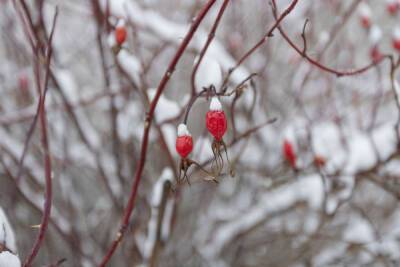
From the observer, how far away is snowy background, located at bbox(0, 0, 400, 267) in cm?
158

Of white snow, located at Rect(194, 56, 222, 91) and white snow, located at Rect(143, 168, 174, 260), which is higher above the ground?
white snow, located at Rect(194, 56, 222, 91)

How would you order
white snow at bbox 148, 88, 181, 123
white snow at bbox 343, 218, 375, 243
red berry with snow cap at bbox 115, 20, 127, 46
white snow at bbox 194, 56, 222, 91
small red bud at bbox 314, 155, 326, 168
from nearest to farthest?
white snow at bbox 194, 56, 222, 91
red berry with snow cap at bbox 115, 20, 127, 46
white snow at bbox 148, 88, 181, 123
small red bud at bbox 314, 155, 326, 168
white snow at bbox 343, 218, 375, 243

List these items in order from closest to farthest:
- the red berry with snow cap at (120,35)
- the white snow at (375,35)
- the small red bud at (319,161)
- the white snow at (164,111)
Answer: the red berry with snow cap at (120,35) < the white snow at (164,111) < the small red bud at (319,161) < the white snow at (375,35)

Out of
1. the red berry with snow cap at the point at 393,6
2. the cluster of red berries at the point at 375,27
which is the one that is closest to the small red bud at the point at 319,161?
the cluster of red berries at the point at 375,27

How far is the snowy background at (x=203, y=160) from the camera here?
5.18 ft

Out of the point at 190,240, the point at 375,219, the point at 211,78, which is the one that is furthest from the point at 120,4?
the point at 375,219

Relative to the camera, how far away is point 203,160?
1.56m

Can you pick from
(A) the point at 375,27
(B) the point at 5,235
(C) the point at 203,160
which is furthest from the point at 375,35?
(B) the point at 5,235

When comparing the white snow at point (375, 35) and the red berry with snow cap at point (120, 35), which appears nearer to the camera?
the red berry with snow cap at point (120, 35)

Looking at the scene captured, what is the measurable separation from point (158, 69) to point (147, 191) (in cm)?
108

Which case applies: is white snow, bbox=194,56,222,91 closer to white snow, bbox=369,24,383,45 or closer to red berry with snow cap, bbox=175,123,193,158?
red berry with snow cap, bbox=175,123,193,158

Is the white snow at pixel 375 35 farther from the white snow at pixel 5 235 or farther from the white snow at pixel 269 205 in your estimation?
the white snow at pixel 5 235

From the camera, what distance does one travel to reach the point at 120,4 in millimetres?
1508

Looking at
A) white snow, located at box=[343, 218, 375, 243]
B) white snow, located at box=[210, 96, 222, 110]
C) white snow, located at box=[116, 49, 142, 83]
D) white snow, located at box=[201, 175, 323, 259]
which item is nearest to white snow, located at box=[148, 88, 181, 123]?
white snow, located at box=[116, 49, 142, 83]
